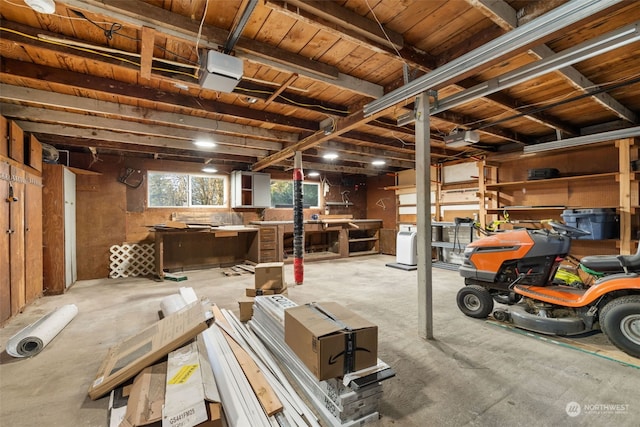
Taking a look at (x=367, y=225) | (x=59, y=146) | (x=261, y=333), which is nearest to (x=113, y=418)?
(x=261, y=333)

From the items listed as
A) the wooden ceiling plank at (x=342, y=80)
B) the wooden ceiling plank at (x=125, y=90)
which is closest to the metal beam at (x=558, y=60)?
the wooden ceiling plank at (x=342, y=80)

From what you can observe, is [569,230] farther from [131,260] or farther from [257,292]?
[131,260]

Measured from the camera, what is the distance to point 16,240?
120 inches

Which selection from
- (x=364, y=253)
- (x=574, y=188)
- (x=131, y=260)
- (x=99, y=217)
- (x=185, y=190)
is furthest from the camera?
(x=364, y=253)

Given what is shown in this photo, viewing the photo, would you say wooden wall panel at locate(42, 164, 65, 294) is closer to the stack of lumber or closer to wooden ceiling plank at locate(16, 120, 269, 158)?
wooden ceiling plank at locate(16, 120, 269, 158)

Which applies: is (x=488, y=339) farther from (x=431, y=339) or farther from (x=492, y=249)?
(x=492, y=249)

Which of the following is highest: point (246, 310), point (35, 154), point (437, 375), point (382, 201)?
point (35, 154)

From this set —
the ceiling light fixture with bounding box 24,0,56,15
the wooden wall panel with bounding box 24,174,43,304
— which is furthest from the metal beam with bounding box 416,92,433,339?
the wooden wall panel with bounding box 24,174,43,304

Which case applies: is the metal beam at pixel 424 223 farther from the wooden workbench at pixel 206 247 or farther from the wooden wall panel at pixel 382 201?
the wooden wall panel at pixel 382 201

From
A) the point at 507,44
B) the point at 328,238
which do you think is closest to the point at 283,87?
the point at 507,44

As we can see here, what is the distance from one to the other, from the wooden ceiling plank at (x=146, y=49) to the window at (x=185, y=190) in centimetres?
401

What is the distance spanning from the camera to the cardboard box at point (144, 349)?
1.71 metres

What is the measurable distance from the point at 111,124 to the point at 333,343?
4049 millimetres

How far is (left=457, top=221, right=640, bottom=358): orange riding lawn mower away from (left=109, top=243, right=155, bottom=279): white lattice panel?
5.52m
